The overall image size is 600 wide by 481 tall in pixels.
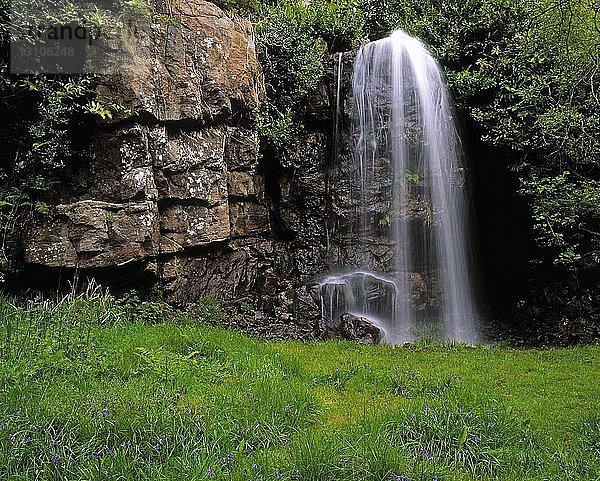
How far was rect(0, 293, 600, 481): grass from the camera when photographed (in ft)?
10.7

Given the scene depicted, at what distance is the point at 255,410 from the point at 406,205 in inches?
287

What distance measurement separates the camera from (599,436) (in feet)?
13.6

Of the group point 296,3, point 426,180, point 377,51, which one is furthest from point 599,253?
point 296,3

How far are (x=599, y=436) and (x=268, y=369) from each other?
121 inches

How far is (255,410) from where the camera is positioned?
4.16 m

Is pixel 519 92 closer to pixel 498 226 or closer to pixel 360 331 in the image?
pixel 498 226

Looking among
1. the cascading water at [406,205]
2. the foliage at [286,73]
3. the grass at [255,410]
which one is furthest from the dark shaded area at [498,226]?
the grass at [255,410]

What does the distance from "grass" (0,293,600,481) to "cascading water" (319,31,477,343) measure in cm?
351

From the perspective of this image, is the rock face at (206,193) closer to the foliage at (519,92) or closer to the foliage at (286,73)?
the foliage at (286,73)

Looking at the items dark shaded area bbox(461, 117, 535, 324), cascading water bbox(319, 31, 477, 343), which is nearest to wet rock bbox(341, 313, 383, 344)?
cascading water bbox(319, 31, 477, 343)

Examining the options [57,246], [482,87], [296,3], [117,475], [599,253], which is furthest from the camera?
[296,3]

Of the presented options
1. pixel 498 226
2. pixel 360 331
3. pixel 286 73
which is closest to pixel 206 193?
pixel 360 331

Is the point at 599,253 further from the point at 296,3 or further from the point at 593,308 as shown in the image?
the point at 296,3

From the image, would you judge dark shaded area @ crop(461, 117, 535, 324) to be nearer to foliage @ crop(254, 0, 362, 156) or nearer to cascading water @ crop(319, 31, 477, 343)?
cascading water @ crop(319, 31, 477, 343)
